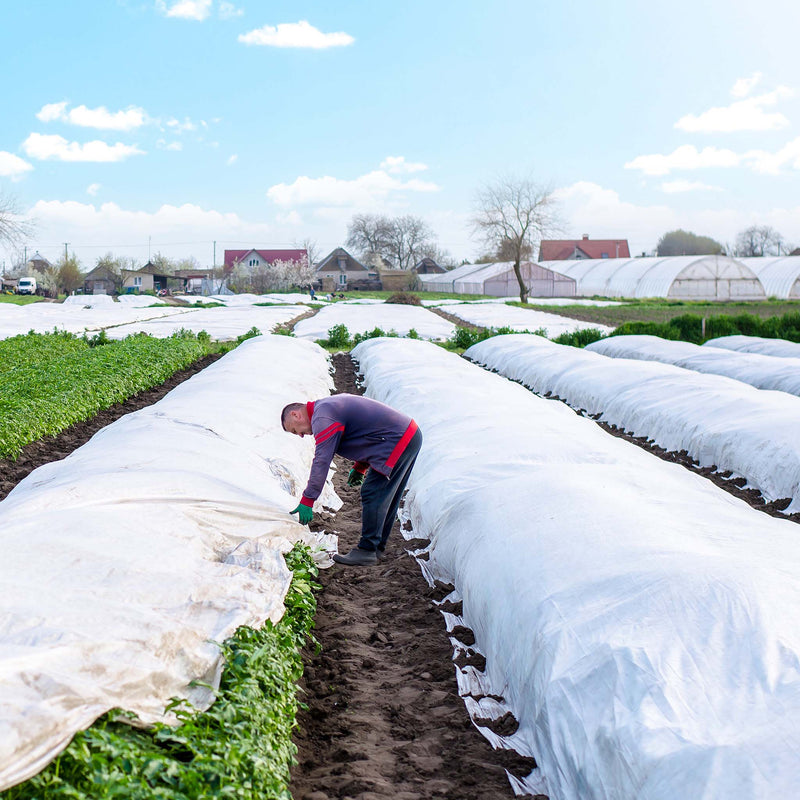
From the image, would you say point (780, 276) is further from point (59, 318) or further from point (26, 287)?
point (26, 287)

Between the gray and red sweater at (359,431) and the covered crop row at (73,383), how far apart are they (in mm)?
5199

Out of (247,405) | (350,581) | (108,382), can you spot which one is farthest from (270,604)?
(108,382)

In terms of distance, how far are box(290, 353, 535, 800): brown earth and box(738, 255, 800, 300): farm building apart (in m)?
45.3

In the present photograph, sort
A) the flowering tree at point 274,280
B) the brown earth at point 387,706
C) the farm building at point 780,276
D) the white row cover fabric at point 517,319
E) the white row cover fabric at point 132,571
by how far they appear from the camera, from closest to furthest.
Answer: the white row cover fabric at point 132,571 → the brown earth at point 387,706 → the white row cover fabric at point 517,319 → the farm building at point 780,276 → the flowering tree at point 274,280

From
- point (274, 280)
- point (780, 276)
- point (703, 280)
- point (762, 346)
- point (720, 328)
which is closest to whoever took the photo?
point (762, 346)

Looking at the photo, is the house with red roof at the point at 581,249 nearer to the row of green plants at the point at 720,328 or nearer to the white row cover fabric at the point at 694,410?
the row of green plants at the point at 720,328

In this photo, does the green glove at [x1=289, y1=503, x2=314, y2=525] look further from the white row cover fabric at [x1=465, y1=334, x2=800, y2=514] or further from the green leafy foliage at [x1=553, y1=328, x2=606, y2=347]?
the green leafy foliage at [x1=553, y1=328, x2=606, y2=347]

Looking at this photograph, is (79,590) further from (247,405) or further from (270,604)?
(247,405)

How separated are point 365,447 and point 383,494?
0.41 m

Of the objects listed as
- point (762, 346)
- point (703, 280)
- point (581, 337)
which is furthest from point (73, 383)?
point (703, 280)

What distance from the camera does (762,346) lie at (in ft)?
56.9

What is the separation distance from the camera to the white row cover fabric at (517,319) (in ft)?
83.9

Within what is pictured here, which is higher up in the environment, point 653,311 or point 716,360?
point 653,311

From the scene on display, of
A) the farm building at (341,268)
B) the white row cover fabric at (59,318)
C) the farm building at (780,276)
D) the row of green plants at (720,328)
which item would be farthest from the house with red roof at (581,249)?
the row of green plants at (720,328)
